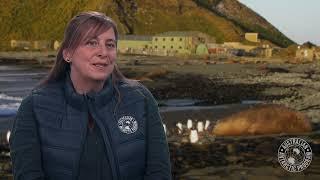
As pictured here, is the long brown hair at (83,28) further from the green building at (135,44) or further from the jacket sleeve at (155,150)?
the green building at (135,44)

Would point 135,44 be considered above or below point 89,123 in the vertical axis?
below

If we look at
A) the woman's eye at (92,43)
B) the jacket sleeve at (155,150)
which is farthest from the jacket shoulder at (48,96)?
the jacket sleeve at (155,150)

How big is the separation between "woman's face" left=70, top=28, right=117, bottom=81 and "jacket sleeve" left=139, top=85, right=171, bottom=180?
0.37 m

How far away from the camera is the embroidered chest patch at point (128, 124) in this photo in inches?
132

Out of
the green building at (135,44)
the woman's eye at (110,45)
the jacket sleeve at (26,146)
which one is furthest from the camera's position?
the green building at (135,44)

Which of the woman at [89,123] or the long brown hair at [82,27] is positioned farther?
the long brown hair at [82,27]

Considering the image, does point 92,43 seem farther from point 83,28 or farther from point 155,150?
point 155,150

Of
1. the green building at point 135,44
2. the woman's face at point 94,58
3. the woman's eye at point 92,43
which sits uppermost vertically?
the woman's eye at point 92,43

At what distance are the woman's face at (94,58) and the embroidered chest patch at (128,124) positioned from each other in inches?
12.3

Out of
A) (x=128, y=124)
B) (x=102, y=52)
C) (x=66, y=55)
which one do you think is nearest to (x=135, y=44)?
(x=66, y=55)

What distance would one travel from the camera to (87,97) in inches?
135

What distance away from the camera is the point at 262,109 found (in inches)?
734

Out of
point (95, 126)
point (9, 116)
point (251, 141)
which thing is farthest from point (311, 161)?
point (9, 116)

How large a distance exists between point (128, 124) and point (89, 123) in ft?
0.86
